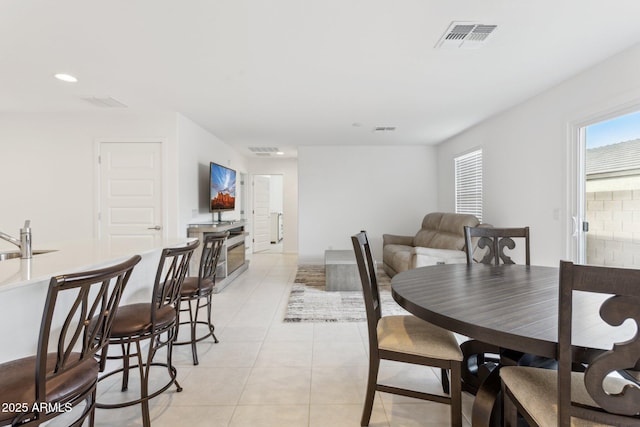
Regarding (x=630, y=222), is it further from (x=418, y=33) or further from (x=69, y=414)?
(x=69, y=414)

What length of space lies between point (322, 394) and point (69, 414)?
1.49m

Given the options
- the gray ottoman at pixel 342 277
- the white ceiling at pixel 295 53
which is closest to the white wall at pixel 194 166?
the white ceiling at pixel 295 53

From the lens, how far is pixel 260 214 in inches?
338

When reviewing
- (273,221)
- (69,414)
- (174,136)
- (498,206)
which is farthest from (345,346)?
(273,221)

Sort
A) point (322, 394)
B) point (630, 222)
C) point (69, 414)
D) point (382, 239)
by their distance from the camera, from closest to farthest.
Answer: point (69, 414) → point (322, 394) → point (630, 222) → point (382, 239)

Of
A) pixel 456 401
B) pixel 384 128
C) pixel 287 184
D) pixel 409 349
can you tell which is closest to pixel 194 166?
pixel 384 128

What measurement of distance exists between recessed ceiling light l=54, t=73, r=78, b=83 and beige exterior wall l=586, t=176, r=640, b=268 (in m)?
Answer: 4.94

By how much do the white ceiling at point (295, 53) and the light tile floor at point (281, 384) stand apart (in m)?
2.40

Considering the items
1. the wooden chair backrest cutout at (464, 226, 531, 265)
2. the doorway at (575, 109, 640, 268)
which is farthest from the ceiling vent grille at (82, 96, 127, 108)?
the doorway at (575, 109, 640, 268)

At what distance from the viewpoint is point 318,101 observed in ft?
12.2

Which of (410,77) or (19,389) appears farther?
(410,77)

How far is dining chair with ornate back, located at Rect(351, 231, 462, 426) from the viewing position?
1537 millimetres

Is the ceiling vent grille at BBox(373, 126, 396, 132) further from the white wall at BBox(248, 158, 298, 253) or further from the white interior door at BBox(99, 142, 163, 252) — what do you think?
the white wall at BBox(248, 158, 298, 253)

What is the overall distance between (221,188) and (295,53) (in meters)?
3.42
